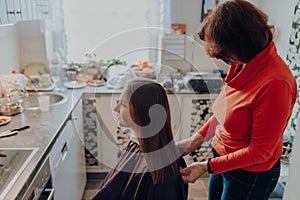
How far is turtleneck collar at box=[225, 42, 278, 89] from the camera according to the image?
Answer: 41.8 inches

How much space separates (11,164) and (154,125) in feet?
2.11

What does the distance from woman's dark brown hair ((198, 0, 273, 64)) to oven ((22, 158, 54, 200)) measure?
2.90ft

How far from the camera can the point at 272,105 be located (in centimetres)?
99


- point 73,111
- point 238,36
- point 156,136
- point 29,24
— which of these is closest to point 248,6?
point 238,36

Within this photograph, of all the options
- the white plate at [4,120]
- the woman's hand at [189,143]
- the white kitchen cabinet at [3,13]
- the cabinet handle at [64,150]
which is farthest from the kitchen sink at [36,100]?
the woman's hand at [189,143]

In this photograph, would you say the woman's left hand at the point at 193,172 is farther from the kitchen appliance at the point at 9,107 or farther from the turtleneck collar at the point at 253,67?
the kitchen appliance at the point at 9,107

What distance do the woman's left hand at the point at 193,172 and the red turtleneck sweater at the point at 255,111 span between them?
0.14ft

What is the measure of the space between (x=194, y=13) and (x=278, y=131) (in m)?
1.90

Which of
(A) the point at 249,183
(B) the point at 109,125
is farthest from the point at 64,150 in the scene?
(A) the point at 249,183

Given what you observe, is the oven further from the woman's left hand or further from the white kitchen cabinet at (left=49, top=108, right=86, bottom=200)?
the woman's left hand

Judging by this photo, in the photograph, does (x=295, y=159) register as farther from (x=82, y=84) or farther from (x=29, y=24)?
(x=29, y=24)

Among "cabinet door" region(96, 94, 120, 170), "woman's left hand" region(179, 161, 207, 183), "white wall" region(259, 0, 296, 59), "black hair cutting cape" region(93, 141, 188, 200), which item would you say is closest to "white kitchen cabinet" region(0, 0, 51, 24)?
"cabinet door" region(96, 94, 120, 170)

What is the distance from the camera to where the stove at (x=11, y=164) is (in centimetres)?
105

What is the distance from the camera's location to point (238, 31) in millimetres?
1011
